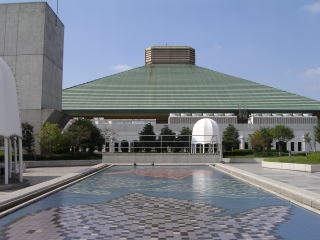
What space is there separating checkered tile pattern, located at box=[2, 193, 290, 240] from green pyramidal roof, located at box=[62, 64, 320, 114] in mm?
58333

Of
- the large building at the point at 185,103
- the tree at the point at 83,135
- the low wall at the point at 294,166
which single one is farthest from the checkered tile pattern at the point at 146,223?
the large building at the point at 185,103

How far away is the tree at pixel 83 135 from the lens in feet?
104

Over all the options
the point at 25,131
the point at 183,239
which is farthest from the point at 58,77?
the point at 183,239

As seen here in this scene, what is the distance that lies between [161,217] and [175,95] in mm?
68147

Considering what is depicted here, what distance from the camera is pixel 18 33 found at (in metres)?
33.0

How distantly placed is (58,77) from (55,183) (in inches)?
973

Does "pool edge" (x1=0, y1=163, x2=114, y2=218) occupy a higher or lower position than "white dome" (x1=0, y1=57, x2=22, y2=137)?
lower

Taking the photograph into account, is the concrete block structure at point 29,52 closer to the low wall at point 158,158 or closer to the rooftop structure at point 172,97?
the low wall at point 158,158

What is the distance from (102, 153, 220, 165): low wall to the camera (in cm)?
3112

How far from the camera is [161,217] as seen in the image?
846cm

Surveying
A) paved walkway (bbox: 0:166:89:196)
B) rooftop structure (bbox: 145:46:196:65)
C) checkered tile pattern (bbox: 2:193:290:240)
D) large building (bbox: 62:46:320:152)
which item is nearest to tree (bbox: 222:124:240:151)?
large building (bbox: 62:46:320:152)

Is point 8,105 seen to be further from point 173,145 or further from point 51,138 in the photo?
point 173,145

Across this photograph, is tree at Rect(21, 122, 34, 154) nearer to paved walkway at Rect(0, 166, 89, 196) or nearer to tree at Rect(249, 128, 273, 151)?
paved walkway at Rect(0, 166, 89, 196)

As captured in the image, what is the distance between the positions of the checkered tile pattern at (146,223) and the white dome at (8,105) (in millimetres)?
4711
